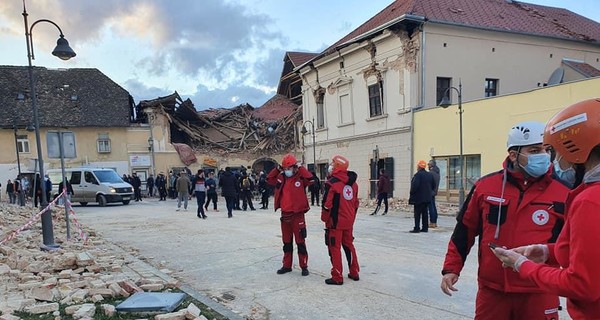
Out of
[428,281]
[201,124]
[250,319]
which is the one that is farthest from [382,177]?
[201,124]

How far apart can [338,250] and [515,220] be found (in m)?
3.32

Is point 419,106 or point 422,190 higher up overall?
point 419,106

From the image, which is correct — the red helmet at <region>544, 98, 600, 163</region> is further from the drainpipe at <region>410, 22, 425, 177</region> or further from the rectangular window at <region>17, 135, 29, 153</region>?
the rectangular window at <region>17, 135, 29, 153</region>

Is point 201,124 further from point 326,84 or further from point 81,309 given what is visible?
point 81,309

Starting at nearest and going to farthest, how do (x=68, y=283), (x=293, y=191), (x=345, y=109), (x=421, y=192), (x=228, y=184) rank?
(x=68, y=283), (x=293, y=191), (x=421, y=192), (x=228, y=184), (x=345, y=109)

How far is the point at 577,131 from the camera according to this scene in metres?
1.73

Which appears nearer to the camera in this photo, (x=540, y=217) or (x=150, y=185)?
(x=540, y=217)

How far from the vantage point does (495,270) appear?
2.69m

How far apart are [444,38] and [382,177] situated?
27.5 feet

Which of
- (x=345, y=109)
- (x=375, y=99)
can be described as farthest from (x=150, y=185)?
(x=375, y=99)

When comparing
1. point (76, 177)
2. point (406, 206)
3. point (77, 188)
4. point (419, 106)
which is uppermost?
point (419, 106)

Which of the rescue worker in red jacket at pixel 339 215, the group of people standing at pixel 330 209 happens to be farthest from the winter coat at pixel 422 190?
the rescue worker in red jacket at pixel 339 215

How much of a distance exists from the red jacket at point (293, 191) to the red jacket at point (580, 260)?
4706 mm

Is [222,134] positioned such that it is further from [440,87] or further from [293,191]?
[293,191]
